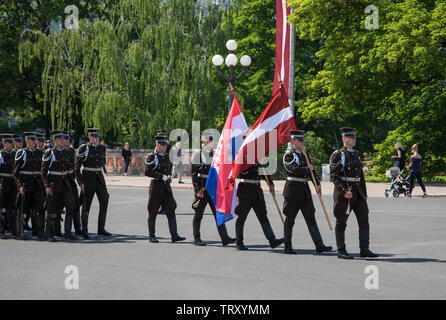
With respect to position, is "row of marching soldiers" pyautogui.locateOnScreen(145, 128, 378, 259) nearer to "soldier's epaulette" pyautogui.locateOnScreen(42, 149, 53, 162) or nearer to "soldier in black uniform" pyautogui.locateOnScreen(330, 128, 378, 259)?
"soldier in black uniform" pyautogui.locateOnScreen(330, 128, 378, 259)

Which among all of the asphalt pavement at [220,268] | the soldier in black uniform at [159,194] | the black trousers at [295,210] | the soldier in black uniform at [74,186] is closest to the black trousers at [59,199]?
the soldier in black uniform at [74,186]

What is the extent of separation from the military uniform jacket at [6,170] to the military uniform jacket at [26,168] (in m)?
0.42

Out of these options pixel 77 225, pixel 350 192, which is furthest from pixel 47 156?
pixel 350 192

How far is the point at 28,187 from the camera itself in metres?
13.1

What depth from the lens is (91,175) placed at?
13.5m

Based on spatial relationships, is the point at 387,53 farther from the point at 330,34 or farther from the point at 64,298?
the point at 64,298

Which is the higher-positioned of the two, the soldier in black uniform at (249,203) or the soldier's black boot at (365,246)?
the soldier in black uniform at (249,203)

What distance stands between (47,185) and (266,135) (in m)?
4.26

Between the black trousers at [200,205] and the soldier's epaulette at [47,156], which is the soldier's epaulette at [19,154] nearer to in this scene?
the soldier's epaulette at [47,156]

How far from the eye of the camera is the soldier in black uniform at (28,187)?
13.0 meters

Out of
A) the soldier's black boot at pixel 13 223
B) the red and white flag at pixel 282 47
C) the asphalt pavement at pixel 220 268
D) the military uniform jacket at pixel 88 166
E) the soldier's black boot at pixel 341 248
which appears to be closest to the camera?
the asphalt pavement at pixel 220 268

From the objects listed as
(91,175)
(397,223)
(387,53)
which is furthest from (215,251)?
(387,53)

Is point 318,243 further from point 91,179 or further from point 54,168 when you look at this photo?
point 54,168

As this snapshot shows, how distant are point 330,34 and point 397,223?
1754cm
